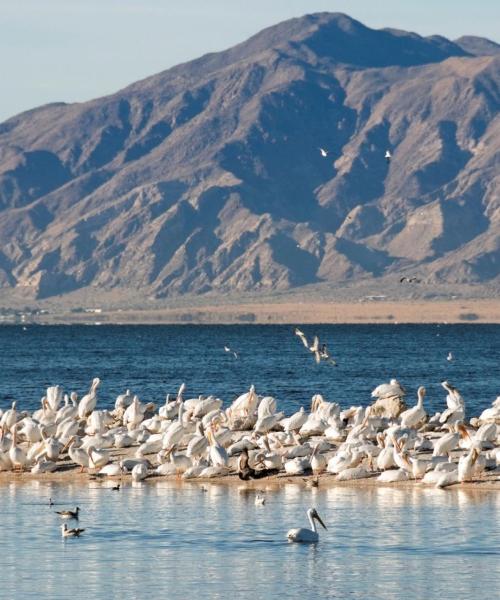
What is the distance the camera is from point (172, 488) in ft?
120

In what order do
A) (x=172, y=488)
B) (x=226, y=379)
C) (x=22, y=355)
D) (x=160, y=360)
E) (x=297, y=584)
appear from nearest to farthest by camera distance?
1. (x=297, y=584)
2. (x=172, y=488)
3. (x=226, y=379)
4. (x=160, y=360)
5. (x=22, y=355)

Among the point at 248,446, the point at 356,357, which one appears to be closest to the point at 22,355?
the point at 356,357

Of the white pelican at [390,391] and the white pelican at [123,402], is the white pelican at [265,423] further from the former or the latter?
the white pelican at [123,402]

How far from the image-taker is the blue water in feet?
256

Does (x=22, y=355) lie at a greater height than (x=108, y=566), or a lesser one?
greater

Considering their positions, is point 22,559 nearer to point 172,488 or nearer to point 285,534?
point 285,534

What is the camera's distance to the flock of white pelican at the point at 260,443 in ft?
120

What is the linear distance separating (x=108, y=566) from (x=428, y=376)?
7176 cm

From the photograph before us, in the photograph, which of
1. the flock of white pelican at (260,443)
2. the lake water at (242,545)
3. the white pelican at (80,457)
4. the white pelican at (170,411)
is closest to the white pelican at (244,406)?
the flock of white pelican at (260,443)

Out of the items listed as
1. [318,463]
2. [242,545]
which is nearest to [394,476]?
[318,463]

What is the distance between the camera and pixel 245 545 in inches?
1158

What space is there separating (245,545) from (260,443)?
10.1m

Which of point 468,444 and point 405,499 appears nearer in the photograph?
point 405,499

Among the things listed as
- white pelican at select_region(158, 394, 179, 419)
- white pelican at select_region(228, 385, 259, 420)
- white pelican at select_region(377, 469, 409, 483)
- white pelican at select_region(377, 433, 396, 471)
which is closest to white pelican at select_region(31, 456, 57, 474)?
white pelican at select_region(158, 394, 179, 419)
